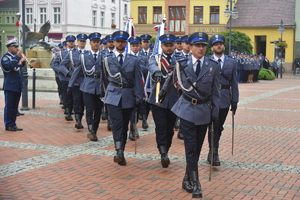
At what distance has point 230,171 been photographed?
25.3 ft

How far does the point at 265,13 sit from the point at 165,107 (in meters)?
47.4

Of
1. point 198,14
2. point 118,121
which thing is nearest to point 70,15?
point 198,14

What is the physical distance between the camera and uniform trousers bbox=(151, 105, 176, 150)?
7.99 meters

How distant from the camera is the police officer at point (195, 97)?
646 cm

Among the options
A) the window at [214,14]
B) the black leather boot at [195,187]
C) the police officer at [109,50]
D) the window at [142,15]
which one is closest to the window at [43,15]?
the window at [142,15]

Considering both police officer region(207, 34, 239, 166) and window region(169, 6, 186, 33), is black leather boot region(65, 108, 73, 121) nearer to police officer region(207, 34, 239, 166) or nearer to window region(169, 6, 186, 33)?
police officer region(207, 34, 239, 166)

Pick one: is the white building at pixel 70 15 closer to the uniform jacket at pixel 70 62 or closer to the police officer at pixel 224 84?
the uniform jacket at pixel 70 62

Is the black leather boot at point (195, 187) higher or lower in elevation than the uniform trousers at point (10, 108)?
lower

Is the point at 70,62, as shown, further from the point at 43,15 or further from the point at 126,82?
the point at 43,15

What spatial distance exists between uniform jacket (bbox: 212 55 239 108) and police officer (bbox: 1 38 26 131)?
517cm

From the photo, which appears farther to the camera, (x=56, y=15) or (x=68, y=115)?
(x=56, y=15)

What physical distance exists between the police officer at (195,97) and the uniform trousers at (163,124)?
1385 millimetres

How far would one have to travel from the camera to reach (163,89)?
23.6 feet

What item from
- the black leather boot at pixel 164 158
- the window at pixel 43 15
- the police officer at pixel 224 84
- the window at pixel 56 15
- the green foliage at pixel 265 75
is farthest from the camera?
the window at pixel 43 15
